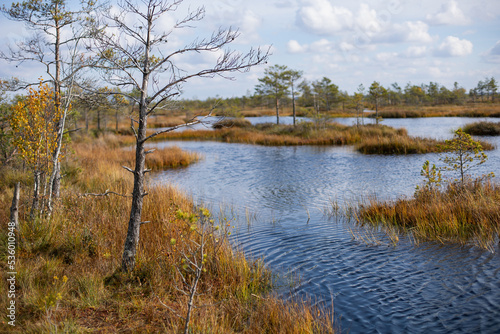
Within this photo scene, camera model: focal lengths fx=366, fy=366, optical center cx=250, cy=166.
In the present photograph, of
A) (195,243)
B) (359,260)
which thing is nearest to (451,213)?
(359,260)

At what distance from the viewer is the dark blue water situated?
A: 5082 mm

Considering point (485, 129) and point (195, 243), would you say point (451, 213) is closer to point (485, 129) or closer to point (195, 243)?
A: point (195, 243)

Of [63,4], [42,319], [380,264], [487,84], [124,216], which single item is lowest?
[380,264]

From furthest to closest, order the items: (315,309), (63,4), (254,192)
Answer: (254,192) → (63,4) → (315,309)

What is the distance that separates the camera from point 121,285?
522 cm

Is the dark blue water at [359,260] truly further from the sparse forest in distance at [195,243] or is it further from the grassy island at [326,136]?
the grassy island at [326,136]

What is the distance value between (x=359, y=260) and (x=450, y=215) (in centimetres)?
243

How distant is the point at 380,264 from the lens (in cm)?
685

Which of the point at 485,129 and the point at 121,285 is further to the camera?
the point at 485,129

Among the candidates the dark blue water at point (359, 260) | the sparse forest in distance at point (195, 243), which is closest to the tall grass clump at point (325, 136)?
the dark blue water at point (359, 260)

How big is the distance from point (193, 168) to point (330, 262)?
13755mm

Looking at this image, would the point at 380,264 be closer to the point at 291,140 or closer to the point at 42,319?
the point at 42,319

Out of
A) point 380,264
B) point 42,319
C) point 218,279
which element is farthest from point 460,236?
point 42,319

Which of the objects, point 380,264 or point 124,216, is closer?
point 380,264
